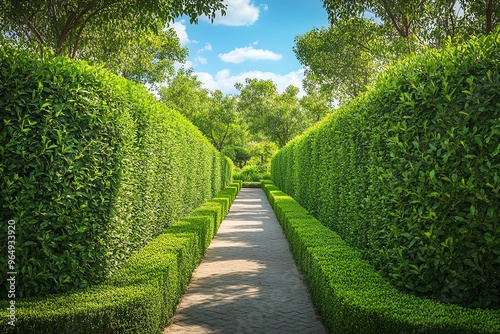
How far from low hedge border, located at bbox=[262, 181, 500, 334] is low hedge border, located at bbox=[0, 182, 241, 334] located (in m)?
2.18

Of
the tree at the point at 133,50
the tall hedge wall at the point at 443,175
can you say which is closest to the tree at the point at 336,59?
the tree at the point at 133,50

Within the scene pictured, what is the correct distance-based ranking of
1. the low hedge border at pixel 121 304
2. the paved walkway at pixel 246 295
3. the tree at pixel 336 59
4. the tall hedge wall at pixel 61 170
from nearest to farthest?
the low hedge border at pixel 121 304 < the tall hedge wall at pixel 61 170 < the paved walkway at pixel 246 295 < the tree at pixel 336 59

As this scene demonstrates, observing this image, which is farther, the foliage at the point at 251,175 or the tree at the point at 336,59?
the foliage at the point at 251,175

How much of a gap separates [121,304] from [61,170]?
1679mm

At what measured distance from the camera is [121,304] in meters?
4.21

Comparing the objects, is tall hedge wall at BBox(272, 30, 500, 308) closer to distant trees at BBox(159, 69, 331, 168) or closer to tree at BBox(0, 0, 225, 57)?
tree at BBox(0, 0, 225, 57)

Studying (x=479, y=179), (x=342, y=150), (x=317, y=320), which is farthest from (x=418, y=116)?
(x=342, y=150)

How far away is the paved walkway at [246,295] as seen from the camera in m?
5.71

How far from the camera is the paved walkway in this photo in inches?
225

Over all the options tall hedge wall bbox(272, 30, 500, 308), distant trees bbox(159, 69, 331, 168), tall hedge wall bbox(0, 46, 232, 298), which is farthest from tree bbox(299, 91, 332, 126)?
tall hedge wall bbox(0, 46, 232, 298)

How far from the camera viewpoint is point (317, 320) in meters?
5.94

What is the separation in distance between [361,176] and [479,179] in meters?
2.95

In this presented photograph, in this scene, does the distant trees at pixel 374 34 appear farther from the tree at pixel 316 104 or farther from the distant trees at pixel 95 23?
the tree at pixel 316 104

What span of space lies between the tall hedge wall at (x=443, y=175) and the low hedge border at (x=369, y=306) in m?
0.45
